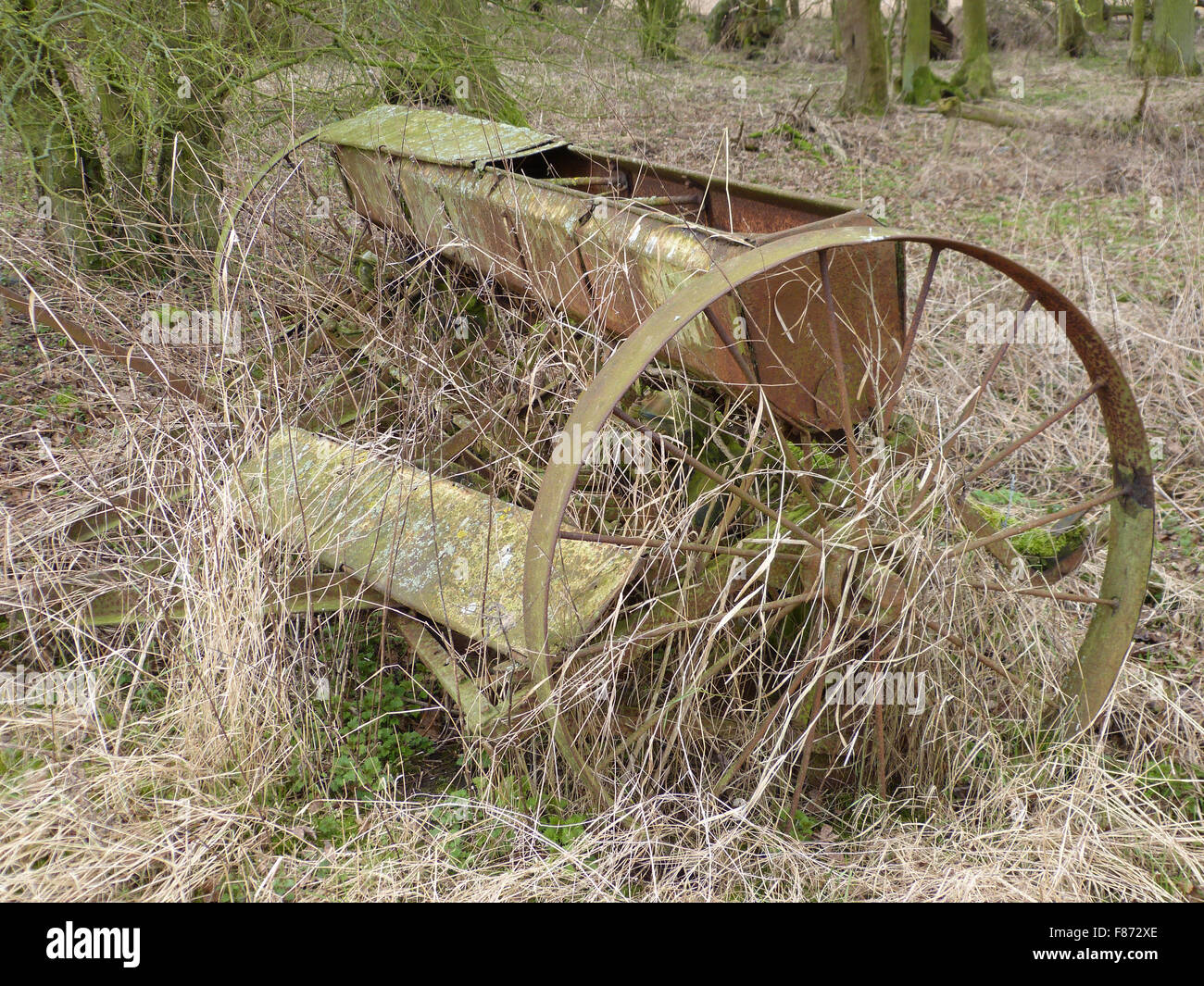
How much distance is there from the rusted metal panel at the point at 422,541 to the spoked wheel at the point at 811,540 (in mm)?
159

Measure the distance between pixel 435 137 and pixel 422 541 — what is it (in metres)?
2.10

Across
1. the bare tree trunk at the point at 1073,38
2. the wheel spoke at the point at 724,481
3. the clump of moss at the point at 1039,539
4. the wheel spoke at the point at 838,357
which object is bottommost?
the clump of moss at the point at 1039,539

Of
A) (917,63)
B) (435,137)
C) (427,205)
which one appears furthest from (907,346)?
(917,63)

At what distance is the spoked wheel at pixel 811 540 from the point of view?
8.82 feet

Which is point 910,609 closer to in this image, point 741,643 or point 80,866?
point 741,643

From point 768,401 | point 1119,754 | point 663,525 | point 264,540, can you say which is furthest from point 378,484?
point 1119,754

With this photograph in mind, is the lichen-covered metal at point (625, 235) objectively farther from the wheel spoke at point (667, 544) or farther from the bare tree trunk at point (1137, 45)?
the bare tree trunk at point (1137, 45)

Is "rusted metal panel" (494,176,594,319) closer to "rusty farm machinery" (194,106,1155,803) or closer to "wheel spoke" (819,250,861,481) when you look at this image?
"rusty farm machinery" (194,106,1155,803)

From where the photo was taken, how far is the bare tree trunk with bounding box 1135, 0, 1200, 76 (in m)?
11.9

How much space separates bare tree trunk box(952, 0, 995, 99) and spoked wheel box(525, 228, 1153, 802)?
11.1m

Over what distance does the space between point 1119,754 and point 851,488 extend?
1.48m

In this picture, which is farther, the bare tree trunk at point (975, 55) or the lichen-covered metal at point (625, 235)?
the bare tree trunk at point (975, 55)

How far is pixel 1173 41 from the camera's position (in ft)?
38.4

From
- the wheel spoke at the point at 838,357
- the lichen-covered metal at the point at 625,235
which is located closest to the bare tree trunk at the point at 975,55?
the lichen-covered metal at the point at 625,235
